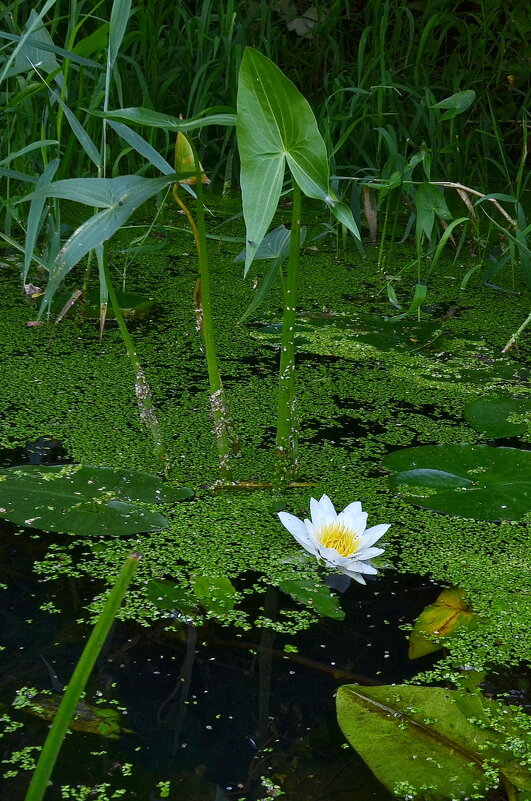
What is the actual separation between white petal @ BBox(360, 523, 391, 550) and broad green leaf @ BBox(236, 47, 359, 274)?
33 cm

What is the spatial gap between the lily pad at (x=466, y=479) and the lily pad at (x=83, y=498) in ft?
0.97

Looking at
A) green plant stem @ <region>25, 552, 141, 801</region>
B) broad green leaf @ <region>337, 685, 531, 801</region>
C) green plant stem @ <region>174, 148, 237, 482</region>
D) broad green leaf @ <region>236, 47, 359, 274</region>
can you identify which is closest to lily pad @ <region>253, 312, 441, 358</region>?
green plant stem @ <region>174, 148, 237, 482</region>

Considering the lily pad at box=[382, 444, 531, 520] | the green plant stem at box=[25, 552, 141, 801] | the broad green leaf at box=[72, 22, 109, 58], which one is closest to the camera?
the green plant stem at box=[25, 552, 141, 801]

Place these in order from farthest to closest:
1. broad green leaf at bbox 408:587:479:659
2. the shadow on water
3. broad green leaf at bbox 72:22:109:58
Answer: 1. broad green leaf at bbox 72:22:109:58
2. broad green leaf at bbox 408:587:479:659
3. the shadow on water

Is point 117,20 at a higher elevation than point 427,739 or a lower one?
higher

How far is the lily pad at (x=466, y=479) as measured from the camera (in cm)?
122

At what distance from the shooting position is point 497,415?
4.85ft

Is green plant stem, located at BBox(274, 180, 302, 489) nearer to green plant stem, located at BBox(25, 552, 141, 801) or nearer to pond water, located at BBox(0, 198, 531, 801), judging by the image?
pond water, located at BBox(0, 198, 531, 801)

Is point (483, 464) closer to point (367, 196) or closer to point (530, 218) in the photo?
point (367, 196)

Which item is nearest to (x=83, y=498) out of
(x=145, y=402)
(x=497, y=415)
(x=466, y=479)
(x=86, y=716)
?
(x=145, y=402)

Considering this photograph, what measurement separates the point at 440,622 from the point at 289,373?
1.20ft

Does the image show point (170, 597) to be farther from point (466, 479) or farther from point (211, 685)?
point (466, 479)

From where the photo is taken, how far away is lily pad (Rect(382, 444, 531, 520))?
3.99ft

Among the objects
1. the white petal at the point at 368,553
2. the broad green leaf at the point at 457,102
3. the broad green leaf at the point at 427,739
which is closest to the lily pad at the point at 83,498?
the white petal at the point at 368,553
